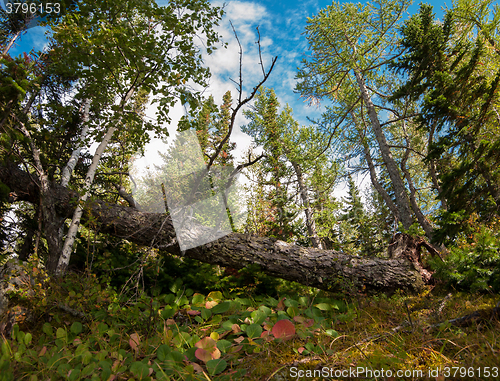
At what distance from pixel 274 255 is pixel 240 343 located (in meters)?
2.00

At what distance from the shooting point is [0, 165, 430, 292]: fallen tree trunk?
3621 mm

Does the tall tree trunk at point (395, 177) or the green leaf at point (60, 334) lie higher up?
the tall tree trunk at point (395, 177)

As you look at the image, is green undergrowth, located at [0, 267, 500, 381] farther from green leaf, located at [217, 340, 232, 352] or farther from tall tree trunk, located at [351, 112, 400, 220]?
tall tree trunk, located at [351, 112, 400, 220]

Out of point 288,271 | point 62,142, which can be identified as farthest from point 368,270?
point 62,142

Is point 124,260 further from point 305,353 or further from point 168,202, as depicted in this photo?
point 305,353

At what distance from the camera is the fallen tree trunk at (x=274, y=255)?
3621mm

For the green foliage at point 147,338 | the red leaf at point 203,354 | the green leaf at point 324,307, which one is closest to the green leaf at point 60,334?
the green foliage at point 147,338

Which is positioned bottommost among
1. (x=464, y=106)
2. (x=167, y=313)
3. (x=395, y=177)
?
(x=167, y=313)

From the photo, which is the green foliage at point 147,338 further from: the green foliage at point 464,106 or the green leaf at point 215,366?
the green foliage at point 464,106

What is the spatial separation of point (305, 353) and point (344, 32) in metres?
9.22

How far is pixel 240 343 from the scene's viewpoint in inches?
75.2

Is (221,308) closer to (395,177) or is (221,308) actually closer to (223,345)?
(223,345)

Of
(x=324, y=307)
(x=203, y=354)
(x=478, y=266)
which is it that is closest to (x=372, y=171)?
(x=478, y=266)

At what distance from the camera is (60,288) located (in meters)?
2.91
